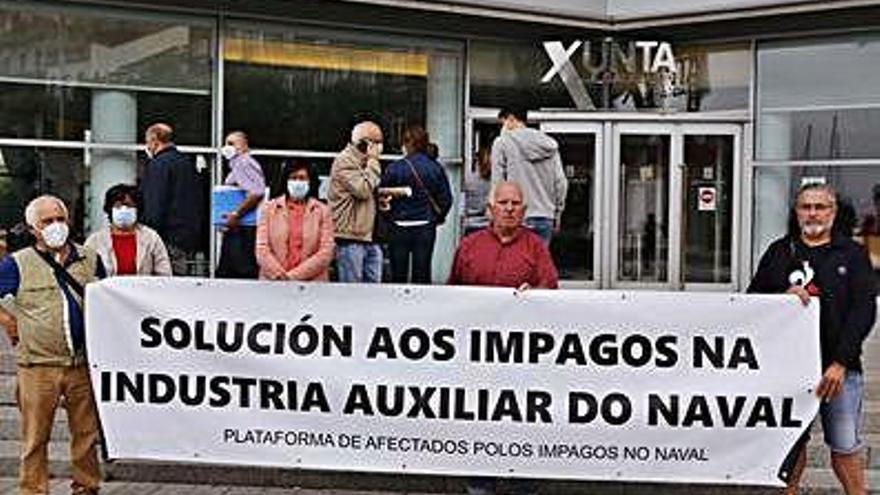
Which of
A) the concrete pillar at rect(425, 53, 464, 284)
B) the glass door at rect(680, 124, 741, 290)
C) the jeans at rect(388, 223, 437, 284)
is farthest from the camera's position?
the glass door at rect(680, 124, 741, 290)

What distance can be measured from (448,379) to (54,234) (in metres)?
2.28

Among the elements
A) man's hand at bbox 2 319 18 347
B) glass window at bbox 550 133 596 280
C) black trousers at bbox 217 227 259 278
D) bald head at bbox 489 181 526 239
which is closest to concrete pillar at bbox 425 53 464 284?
glass window at bbox 550 133 596 280

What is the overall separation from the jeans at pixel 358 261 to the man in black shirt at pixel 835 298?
389cm

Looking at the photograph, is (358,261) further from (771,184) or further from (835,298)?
(771,184)

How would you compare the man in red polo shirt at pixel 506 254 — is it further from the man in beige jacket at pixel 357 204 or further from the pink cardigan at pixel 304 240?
the man in beige jacket at pixel 357 204

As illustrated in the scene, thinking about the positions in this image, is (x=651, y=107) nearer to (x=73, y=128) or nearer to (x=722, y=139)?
(x=722, y=139)

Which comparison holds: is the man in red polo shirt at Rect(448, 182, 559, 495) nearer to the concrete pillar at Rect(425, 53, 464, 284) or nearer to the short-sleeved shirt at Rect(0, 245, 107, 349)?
the short-sleeved shirt at Rect(0, 245, 107, 349)

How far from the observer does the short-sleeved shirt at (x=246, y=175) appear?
10586 mm

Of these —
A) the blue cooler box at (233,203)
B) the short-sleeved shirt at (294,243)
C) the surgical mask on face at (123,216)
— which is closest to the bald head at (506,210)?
the short-sleeved shirt at (294,243)

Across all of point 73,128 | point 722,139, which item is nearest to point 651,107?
point 722,139

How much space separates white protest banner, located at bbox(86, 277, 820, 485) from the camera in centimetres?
715

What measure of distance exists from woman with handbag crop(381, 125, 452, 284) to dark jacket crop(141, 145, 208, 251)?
161cm

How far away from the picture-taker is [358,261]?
10.1m

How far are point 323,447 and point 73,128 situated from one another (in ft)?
29.3
